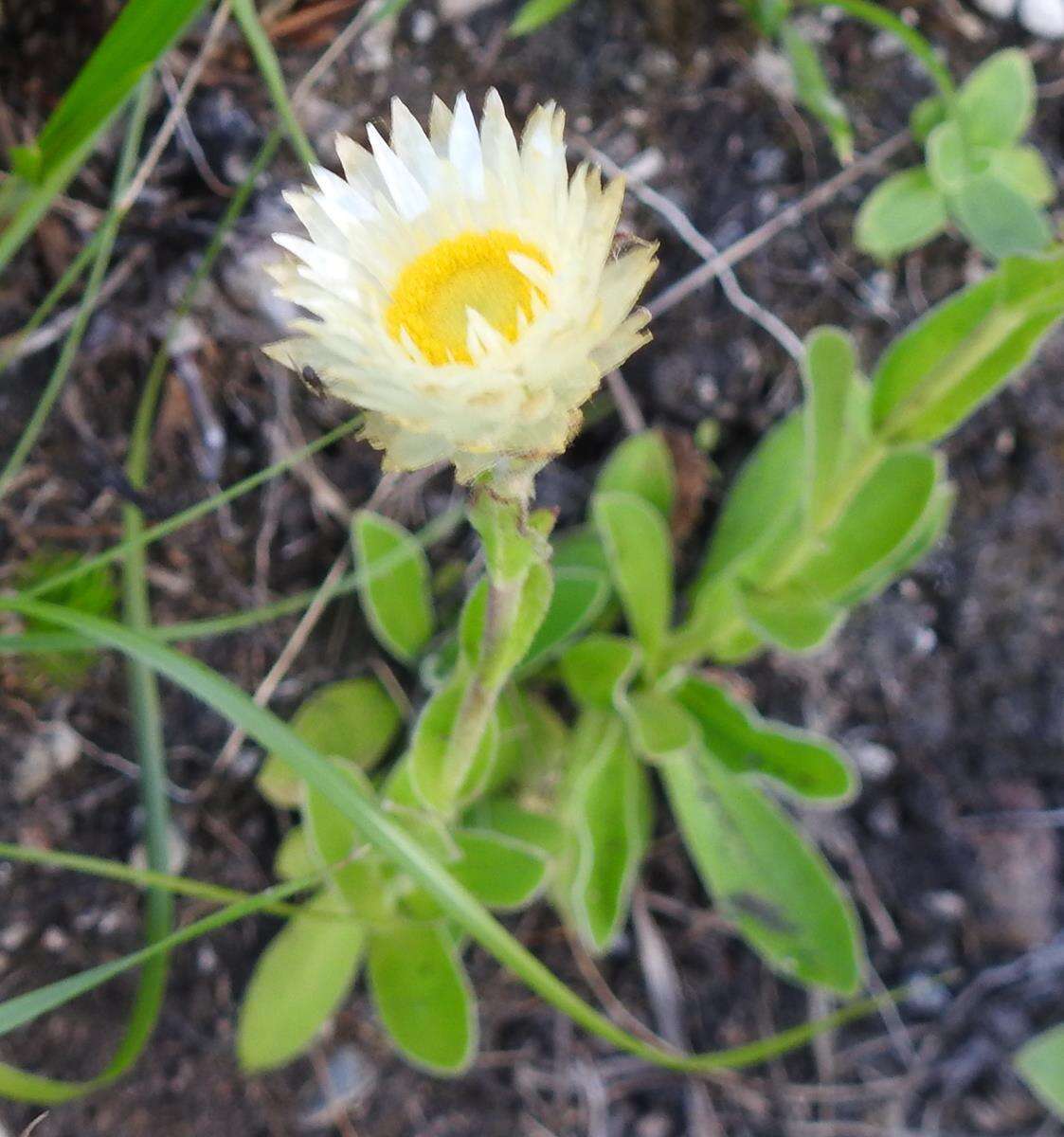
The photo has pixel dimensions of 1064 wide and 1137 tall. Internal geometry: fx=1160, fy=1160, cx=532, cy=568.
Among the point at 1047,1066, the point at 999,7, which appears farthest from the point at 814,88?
the point at 1047,1066

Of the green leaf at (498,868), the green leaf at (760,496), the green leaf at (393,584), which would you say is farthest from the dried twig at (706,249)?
the green leaf at (498,868)

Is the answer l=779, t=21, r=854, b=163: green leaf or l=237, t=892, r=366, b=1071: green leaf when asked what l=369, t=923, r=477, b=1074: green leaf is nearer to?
l=237, t=892, r=366, b=1071: green leaf

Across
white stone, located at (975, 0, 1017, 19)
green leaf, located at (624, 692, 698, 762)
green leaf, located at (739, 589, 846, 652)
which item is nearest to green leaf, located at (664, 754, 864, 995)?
green leaf, located at (624, 692, 698, 762)

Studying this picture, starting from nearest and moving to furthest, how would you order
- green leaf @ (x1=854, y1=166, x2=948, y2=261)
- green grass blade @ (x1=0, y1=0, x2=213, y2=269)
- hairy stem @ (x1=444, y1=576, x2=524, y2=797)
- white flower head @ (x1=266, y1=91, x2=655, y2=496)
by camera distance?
white flower head @ (x1=266, y1=91, x2=655, y2=496)
hairy stem @ (x1=444, y1=576, x2=524, y2=797)
green grass blade @ (x1=0, y1=0, x2=213, y2=269)
green leaf @ (x1=854, y1=166, x2=948, y2=261)

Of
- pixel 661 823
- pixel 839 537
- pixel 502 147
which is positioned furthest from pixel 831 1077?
pixel 502 147

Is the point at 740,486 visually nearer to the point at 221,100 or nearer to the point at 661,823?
the point at 661,823

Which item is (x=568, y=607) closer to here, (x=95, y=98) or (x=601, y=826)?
(x=601, y=826)
